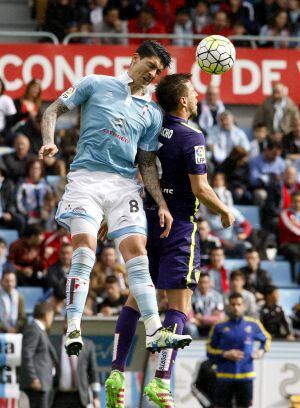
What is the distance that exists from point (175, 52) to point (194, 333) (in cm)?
668

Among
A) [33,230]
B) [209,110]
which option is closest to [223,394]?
[33,230]

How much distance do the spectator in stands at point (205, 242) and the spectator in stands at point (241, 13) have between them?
552 centimetres

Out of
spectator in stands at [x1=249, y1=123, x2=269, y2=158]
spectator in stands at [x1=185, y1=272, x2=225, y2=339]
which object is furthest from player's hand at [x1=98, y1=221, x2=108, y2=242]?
spectator in stands at [x1=249, y1=123, x2=269, y2=158]

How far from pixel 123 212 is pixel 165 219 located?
35cm

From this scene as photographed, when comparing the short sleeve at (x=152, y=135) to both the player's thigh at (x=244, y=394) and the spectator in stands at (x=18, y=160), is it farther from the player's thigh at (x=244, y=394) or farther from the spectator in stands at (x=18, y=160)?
the spectator in stands at (x=18, y=160)

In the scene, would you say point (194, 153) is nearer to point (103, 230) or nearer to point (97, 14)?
point (103, 230)

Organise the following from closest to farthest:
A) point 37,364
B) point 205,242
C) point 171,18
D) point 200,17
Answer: point 37,364, point 205,242, point 200,17, point 171,18

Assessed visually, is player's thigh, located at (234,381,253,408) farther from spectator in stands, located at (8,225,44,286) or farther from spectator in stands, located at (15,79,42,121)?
spectator in stands, located at (15,79,42,121)

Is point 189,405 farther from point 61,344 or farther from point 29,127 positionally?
point 29,127

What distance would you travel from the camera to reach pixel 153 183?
10.7 m

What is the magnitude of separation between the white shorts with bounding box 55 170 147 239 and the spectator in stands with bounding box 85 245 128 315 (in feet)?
24.7

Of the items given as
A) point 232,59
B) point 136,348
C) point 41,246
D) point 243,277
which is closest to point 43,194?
point 41,246

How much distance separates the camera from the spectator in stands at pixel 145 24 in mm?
23203

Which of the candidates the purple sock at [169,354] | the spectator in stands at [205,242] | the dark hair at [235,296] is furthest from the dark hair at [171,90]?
the spectator in stands at [205,242]
